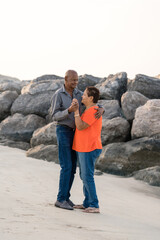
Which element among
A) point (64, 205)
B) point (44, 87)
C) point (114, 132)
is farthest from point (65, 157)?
point (44, 87)

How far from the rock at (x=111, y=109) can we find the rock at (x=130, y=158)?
2.07 m

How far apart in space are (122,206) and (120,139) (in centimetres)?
463

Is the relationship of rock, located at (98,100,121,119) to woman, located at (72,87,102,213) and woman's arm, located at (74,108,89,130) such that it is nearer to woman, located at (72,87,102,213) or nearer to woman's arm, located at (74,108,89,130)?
woman, located at (72,87,102,213)

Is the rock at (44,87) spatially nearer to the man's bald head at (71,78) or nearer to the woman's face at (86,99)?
the man's bald head at (71,78)

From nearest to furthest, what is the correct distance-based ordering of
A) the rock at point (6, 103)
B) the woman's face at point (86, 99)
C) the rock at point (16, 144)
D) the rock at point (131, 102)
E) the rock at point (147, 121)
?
the woman's face at point (86, 99), the rock at point (147, 121), the rock at point (131, 102), the rock at point (16, 144), the rock at point (6, 103)

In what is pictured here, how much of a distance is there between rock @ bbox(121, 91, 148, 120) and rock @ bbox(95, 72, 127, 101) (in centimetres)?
117

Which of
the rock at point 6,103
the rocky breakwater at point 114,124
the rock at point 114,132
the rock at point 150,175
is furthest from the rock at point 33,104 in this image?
the rock at point 150,175

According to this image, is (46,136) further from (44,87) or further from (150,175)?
(150,175)

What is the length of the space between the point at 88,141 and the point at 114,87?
27.5 ft

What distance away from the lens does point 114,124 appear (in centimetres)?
Result: 1077

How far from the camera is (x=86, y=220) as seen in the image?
4.30 m

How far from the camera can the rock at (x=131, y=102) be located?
11602 mm

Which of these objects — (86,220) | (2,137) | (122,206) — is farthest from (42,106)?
(86,220)

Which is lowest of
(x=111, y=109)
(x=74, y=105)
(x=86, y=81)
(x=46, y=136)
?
(x=46, y=136)
